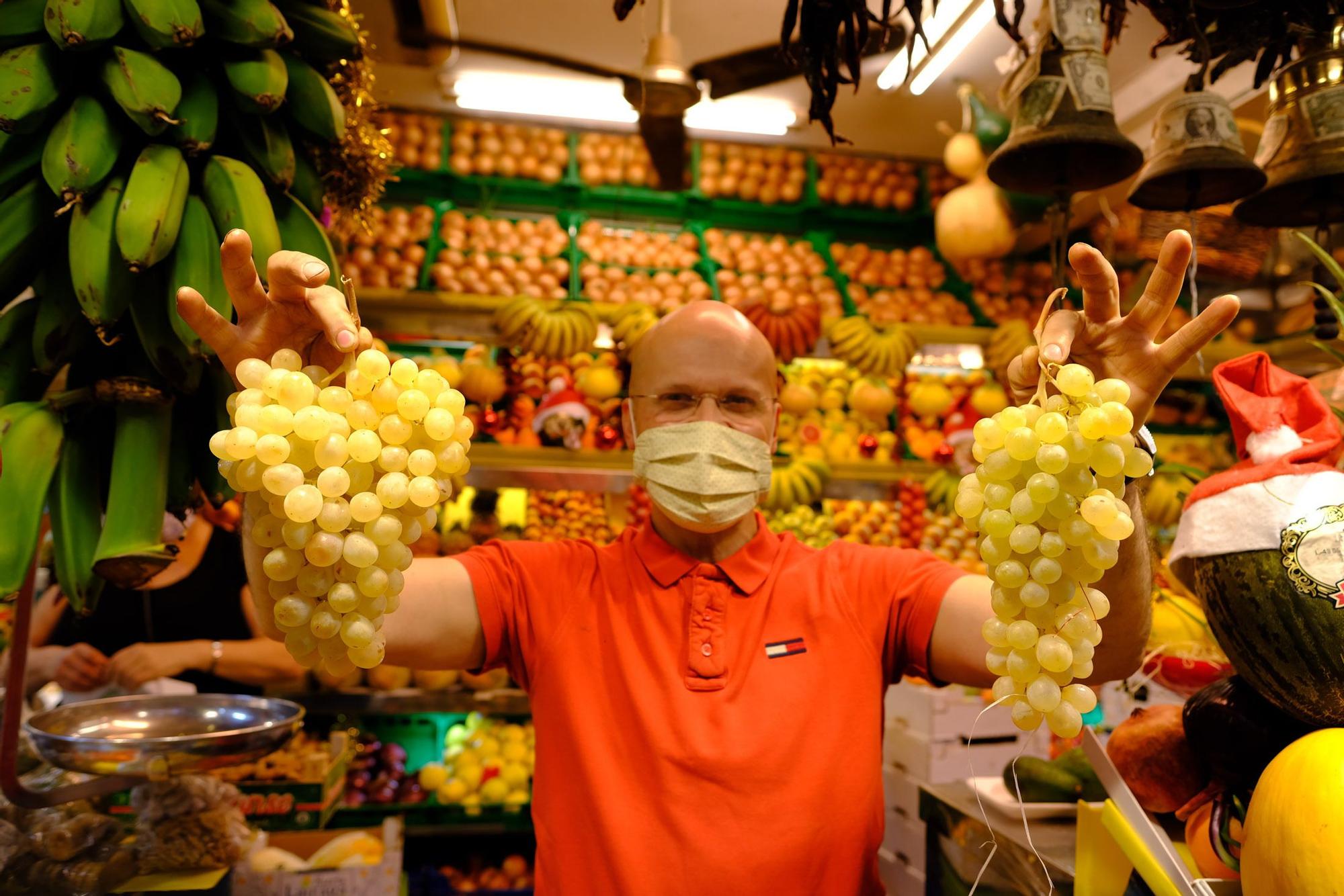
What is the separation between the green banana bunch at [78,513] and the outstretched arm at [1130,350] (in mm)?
1290

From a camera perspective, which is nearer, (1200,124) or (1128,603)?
(1128,603)

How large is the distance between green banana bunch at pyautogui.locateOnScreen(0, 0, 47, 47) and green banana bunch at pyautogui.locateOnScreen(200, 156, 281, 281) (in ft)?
0.90

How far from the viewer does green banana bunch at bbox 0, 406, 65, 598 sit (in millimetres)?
1139

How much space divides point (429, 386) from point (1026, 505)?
1.95 feet

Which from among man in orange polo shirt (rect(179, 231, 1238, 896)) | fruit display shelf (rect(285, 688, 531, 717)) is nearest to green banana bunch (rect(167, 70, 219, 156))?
man in orange polo shirt (rect(179, 231, 1238, 896))

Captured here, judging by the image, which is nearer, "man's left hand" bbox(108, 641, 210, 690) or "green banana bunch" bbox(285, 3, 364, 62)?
"green banana bunch" bbox(285, 3, 364, 62)

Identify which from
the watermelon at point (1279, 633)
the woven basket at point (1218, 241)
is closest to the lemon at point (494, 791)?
the watermelon at point (1279, 633)

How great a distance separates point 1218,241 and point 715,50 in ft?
7.72

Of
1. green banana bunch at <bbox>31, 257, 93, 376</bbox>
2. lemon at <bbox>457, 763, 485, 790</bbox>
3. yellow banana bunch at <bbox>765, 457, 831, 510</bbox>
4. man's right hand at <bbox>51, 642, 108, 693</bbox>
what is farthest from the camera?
yellow banana bunch at <bbox>765, 457, 831, 510</bbox>

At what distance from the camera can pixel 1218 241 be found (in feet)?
12.0

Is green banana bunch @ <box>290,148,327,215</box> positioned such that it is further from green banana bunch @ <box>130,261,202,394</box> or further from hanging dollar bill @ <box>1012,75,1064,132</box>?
hanging dollar bill @ <box>1012,75,1064,132</box>

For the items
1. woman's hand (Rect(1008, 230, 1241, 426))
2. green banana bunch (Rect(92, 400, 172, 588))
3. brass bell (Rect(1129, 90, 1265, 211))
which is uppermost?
brass bell (Rect(1129, 90, 1265, 211))

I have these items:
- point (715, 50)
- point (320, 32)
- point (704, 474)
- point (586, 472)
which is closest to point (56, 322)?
point (320, 32)

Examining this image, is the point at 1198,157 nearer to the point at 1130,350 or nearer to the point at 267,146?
the point at 1130,350
